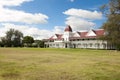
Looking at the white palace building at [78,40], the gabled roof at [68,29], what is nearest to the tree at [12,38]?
the white palace building at [78,40]

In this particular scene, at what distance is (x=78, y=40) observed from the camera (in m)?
108

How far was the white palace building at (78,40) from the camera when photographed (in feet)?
316

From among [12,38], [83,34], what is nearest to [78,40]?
[83,34]

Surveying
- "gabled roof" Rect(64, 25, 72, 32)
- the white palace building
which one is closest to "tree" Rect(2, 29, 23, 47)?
the white palace building

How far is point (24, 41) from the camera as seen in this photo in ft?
441

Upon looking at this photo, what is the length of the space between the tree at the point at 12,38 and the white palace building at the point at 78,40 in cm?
2229

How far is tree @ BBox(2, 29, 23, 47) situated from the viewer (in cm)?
13529

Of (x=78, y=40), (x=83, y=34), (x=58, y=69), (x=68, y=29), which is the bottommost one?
(x=58, y=69)

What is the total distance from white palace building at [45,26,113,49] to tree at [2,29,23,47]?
22293mm

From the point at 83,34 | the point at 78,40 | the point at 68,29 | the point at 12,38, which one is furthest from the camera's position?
the point at 12,38

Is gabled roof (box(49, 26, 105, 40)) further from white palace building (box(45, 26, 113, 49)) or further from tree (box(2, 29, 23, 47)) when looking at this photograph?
tree (box(2, 29, 23, 47))

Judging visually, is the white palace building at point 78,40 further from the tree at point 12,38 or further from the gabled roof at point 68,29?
the tree at point 12,38

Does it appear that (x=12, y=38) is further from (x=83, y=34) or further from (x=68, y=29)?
(x=83, y=34)

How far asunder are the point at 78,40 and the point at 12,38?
50.7 metres
